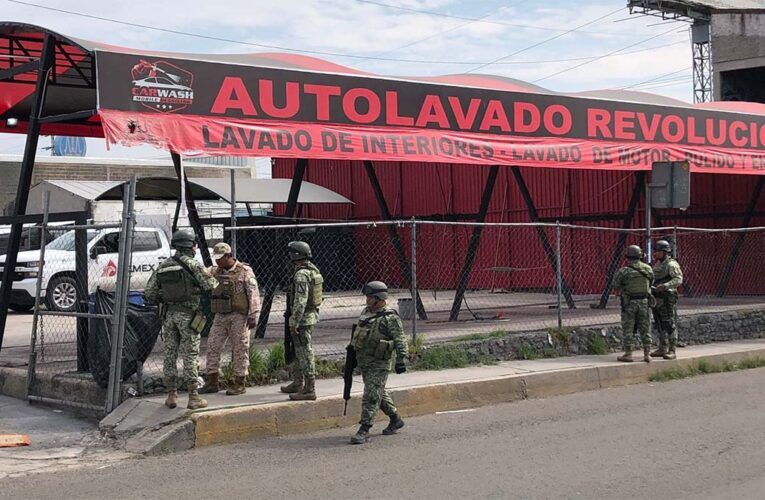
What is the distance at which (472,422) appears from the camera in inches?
357

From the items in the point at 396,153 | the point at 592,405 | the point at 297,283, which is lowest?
the point at 592,405

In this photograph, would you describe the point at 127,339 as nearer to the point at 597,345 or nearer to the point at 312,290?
the point at 312,290

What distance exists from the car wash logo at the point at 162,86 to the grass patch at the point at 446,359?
4.13 metres

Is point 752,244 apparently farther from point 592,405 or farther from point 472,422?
point 472,422

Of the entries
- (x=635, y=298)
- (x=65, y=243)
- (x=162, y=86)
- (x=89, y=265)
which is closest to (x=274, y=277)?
(x=162, y=86)

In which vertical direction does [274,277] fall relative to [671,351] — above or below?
above

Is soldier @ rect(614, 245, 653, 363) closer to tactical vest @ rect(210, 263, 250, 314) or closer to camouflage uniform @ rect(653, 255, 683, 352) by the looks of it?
camouflage uniform @ rect(653, 255, 683, 352)

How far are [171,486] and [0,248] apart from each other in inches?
692

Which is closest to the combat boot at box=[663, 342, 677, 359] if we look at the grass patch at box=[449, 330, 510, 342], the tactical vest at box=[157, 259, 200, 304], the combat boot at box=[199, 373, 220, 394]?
the grass patch at box=[449, 330, 510, 342]

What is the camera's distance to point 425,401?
970 centimetres

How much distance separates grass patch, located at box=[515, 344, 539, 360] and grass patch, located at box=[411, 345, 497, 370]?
59 centimetres

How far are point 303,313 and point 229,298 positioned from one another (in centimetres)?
82

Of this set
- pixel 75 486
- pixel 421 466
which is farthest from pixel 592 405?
pixel 75 486

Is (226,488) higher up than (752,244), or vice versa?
(752,244)
